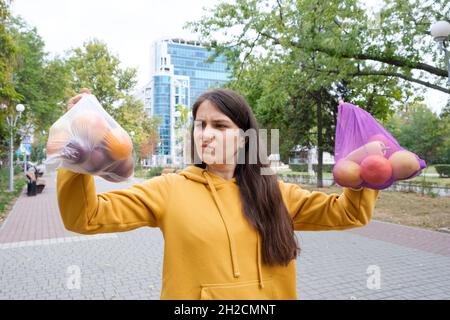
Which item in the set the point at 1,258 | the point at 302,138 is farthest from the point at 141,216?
the point at 302,138

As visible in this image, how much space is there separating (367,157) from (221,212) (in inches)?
24.4

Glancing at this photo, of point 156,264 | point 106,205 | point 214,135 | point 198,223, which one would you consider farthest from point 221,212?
point 156,264

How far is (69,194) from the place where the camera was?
4.12 feet

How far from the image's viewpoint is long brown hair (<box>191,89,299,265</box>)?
1522 mm

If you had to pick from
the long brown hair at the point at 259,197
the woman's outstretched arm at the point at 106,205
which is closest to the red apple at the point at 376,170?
the long brown hair at the point at 259,197

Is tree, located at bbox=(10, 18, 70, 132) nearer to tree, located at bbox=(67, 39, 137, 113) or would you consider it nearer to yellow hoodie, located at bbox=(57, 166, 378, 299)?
tree, located at bbox=(67, 39, 137, 113)

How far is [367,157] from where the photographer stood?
138 cm

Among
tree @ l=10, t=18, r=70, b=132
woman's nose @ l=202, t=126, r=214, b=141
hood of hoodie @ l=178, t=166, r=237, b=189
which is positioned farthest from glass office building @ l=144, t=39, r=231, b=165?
woman's nose @ l=202, t=126, r=214, b=141

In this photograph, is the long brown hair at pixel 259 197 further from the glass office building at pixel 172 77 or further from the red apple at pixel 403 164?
the glass office building at pixel 172 77

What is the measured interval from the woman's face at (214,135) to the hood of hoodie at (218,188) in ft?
0.24

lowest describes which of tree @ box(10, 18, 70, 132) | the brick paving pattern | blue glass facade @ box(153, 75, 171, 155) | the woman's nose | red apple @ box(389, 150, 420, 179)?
the brick paving pattern

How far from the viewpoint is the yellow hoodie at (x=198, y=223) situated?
1.36 m

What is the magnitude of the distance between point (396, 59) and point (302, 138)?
1153 centimetres

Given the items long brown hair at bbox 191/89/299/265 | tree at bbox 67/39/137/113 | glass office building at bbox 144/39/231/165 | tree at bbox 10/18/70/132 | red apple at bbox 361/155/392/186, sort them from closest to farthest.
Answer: red apple at bbox 361/155/392/186 < long brown hair at bbox 191/89/299/265 < tree at bbox 10/18/70/132 < tree at bbox 67/39/137/113 < glass office building at bbox 144/39/231/165
